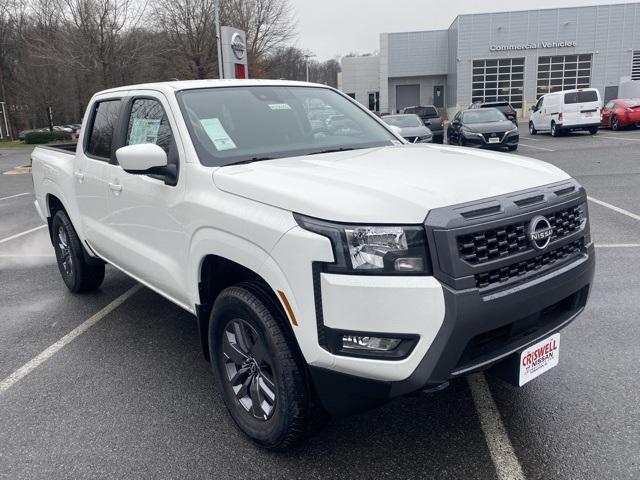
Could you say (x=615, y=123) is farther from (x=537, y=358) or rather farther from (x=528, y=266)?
(x=528, y=266)

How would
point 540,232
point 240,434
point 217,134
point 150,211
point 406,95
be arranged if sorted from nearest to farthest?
point 540,232, point 240,434, point 217,134, point 150,211, point 406,95

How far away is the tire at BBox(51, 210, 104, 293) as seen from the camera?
17.6 ft

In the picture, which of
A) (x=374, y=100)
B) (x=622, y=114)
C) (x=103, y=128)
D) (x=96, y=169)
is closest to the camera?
(x=96, y=169)

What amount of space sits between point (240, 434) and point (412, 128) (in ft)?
49.6

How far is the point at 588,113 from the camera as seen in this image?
22.9 metres

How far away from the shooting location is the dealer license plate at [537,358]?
8.88ft

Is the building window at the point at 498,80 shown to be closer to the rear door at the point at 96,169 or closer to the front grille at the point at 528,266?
the rear door at the point at 96,169

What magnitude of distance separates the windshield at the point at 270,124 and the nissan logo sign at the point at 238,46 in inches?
614

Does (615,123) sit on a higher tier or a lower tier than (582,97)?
lower

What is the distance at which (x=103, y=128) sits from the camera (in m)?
4.66

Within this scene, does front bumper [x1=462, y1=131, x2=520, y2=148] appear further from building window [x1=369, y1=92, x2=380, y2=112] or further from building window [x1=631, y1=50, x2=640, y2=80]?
building window [x1=369, y1=92, x2=380, y2=112]

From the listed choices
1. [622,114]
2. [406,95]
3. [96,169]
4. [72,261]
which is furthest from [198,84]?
[406,95]

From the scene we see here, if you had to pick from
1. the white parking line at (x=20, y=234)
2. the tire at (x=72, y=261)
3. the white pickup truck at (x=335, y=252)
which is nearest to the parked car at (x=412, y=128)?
the white parking line at (x=20, y=234)

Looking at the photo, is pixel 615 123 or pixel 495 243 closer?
pixel 495 243
